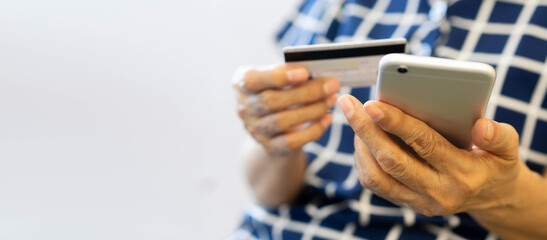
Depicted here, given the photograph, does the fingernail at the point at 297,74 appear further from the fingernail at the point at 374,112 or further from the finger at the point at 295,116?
the fingernail at the point at 374,112

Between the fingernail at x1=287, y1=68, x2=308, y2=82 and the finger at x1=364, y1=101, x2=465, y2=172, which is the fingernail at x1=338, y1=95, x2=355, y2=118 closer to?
the finger at x1=364, y1=101, x2=465, y2=172

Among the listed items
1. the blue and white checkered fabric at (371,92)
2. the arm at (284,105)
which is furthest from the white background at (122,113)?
the arm at (284,105)

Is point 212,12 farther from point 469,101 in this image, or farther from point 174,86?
point 469,101

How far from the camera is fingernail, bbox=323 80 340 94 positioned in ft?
1.90

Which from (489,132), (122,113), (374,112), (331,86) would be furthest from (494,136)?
(122,113)

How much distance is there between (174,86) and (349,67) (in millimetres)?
788

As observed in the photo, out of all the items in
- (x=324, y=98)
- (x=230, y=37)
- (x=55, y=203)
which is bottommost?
(x=55, y=203)

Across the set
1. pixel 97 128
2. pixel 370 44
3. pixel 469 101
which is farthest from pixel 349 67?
pixel 97 128

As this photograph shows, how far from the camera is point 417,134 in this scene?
0.41m

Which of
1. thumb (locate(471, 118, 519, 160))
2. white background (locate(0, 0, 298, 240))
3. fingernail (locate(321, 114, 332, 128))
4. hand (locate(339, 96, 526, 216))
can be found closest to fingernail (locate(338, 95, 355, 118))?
hand (locate(339, 96, 526, 216))

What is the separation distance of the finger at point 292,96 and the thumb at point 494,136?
21cm

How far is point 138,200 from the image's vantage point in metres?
1.24

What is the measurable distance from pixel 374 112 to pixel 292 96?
0.69 feet

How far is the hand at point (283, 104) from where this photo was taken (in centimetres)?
58
